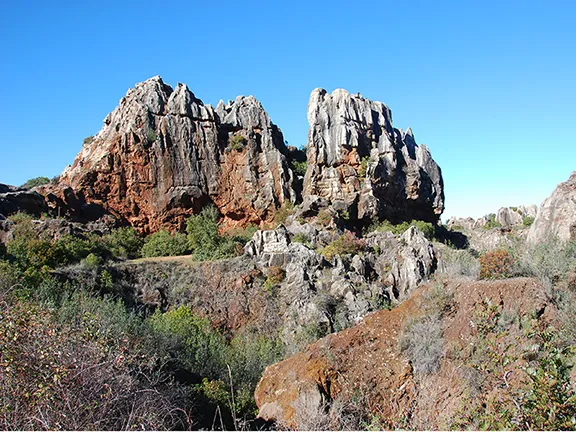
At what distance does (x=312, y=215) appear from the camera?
1080 inches

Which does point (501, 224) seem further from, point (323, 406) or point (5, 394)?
point (5, 394)

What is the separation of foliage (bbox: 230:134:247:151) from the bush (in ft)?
26.5

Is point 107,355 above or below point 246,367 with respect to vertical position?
above

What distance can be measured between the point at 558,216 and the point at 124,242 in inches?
883

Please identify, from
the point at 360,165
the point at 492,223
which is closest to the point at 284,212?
the point at 360,165

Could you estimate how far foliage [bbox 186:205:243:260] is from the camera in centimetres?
2438

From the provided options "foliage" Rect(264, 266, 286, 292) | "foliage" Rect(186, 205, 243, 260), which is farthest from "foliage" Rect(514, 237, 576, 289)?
"foliage" Rect(186, 205, 243, 260)

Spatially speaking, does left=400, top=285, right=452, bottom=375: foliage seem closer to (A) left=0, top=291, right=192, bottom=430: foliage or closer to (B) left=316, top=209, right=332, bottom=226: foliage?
(A) left=0, top=291, right=192, bottom=430: foliage

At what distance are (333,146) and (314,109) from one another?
3.31 m

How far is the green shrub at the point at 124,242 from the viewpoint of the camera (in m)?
25.0

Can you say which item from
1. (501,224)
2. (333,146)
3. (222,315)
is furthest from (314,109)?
(501,224)

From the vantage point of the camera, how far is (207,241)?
25.4 m

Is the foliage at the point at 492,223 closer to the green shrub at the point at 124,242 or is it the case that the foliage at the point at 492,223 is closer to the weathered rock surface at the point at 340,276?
the weathered rock surface at the point at 340,276

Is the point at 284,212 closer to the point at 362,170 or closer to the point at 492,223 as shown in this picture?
the point at 362,170
